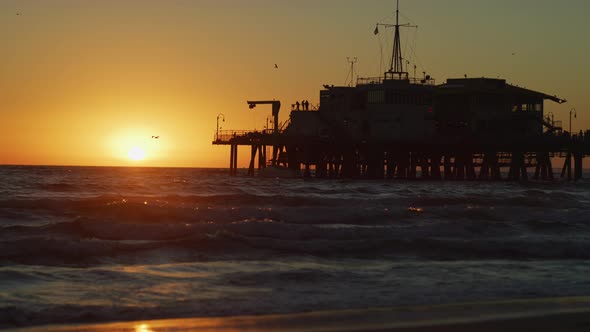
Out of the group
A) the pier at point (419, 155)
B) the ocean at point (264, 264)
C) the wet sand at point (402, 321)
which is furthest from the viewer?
the pier at point (419, 155)

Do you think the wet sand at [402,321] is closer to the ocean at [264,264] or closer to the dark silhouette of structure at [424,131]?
the ocean at [264,264]

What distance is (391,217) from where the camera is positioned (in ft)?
84.8

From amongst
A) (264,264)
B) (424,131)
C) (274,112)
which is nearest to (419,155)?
(424,131)

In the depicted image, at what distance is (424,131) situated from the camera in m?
79.3

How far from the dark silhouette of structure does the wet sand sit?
217 feet

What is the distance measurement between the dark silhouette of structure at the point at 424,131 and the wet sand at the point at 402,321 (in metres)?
66.1

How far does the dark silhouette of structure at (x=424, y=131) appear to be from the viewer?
78.0 m

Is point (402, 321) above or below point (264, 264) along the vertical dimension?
below

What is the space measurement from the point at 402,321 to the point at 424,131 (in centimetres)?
7018

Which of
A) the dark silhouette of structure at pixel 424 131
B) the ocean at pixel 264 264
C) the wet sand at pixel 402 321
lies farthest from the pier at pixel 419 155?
the wet sand at pixel 402 321

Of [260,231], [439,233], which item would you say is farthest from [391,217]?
[260,231]

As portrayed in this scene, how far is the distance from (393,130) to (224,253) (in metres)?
63.5

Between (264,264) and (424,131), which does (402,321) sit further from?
(424,131)

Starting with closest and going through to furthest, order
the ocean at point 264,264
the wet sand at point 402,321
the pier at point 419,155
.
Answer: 1. the wet sand at point 402,321
2. the ocean at point 264,264
3. the pier at point 419,155
